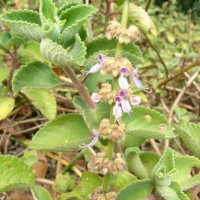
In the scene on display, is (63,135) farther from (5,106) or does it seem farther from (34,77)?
(5,106)

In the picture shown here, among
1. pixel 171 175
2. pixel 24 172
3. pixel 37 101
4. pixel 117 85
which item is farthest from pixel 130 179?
pixel 37 101

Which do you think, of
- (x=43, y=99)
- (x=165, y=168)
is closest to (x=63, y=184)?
(x=43, y=99)

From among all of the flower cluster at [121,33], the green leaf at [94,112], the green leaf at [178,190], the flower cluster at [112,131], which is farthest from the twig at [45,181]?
the flower cluster at [121,33]

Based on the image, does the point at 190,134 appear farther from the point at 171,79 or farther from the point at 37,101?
the point at 171,79

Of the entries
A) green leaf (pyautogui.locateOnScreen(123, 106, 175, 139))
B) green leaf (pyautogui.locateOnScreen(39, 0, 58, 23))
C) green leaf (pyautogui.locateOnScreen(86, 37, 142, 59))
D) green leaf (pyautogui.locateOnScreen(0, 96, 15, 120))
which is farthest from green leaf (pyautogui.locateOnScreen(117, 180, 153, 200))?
green leaf (pyautogui.locateOnScreen(0, 96, 15, 120))

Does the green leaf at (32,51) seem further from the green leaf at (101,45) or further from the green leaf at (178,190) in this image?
the green leaf at (178,190)

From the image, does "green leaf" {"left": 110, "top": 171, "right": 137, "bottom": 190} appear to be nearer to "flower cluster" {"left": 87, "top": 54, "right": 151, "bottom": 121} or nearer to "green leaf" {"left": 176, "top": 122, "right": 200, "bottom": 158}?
"green leaf" {"left": 176, "top": 122, "right": 200, "bottom": 158}

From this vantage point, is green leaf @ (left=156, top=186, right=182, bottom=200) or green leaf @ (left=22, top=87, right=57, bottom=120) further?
green leaf @ (left=22, top=87, right=57, bottom=120)
